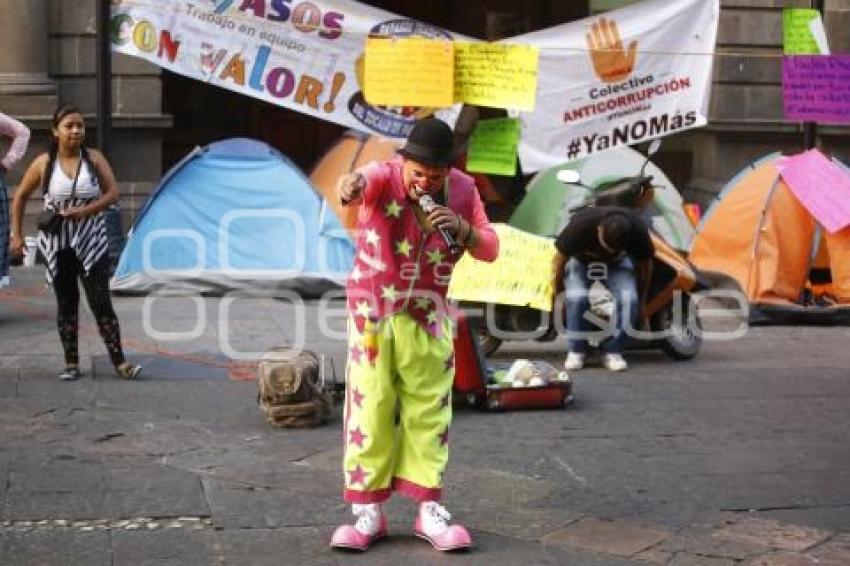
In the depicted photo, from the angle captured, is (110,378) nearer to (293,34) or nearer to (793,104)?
(293,34)

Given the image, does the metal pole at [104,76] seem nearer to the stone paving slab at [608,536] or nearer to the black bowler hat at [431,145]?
the black bowler hat at [431,145]

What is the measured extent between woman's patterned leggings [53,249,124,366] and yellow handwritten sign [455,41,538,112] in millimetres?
2639

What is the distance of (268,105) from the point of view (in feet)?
59.2

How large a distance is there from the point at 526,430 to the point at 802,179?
4832mm

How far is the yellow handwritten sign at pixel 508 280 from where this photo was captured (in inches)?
387

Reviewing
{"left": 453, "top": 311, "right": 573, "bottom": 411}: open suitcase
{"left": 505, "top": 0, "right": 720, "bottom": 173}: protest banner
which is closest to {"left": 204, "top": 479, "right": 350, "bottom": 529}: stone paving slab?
{"left": 453, "top": 311, "right": 573, "bottom": 411}: open suitcase

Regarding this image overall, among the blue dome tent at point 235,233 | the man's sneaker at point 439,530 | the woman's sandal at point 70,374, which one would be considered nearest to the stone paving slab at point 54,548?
the man's sneaker at point 439,530

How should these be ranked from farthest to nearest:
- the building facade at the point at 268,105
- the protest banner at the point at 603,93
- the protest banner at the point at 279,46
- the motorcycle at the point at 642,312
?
1. the building facade at the point at 268,105
2. the protest banner at the point at 603,93
3. the protest banner at the point at 279,46
4. the motorcycle at the point at 642,312

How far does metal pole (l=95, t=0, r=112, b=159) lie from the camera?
1199cm

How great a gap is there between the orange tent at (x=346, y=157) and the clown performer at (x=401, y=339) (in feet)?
24.3

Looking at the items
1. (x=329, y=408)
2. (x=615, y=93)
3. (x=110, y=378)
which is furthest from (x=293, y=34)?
(x=329, y=408)

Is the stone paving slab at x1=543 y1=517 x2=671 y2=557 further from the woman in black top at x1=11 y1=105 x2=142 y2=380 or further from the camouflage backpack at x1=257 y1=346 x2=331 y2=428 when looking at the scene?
the woman in black top at x1=11 y1=105 x2=142 y2=380

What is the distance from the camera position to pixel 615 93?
39.2 ft

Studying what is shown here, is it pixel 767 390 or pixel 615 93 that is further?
pixel 615 93
